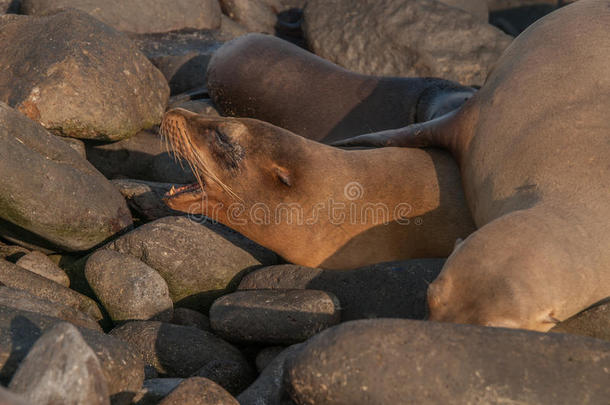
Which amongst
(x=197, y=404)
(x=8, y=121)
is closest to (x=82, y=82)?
(x=8, y=121)

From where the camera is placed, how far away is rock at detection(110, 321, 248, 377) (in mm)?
3607

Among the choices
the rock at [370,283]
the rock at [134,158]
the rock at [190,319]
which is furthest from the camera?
the rock at [134,158]

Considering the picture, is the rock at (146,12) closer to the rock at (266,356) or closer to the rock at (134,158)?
the rock at (134,158)

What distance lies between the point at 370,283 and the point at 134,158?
289 centimetres

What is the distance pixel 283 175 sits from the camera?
14.2 ft

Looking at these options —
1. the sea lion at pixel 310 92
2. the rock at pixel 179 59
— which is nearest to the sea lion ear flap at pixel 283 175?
the sea lion at pixel 310 92

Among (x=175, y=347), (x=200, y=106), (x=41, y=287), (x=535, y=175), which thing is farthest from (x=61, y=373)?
(x=200, y=106)

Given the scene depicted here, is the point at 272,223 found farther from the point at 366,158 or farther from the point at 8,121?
the point at 8,121

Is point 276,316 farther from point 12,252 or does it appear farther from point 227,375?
point 12,252

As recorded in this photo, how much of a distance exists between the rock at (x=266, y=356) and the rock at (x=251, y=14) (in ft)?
22.3

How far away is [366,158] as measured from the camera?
4.46 m

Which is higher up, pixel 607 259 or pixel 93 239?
pixel 607 259

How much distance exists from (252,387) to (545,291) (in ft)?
4.02

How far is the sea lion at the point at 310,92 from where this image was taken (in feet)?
21.8
